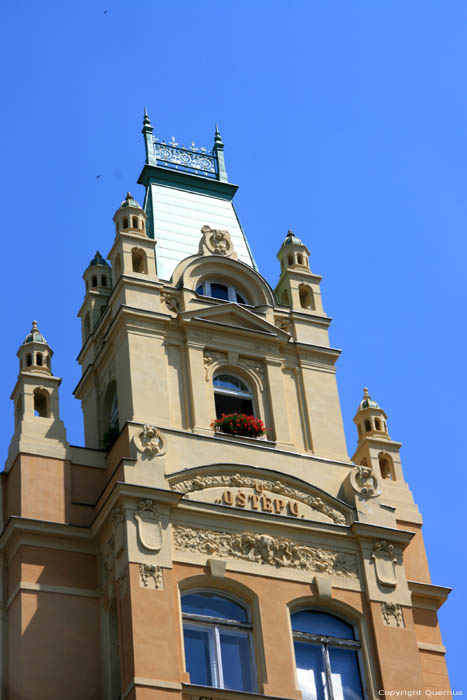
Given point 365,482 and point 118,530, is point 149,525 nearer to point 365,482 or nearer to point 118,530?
point 118,530

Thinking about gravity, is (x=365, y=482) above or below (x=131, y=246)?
below

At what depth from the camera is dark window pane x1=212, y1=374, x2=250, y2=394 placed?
38.3 m

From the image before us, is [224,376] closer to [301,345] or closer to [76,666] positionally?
[301,345]

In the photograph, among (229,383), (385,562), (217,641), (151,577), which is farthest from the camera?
(229,383)

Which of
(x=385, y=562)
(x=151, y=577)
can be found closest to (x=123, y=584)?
(x=151, y=577)

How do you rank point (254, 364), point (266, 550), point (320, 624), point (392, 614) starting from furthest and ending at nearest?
point (254, 364) < point (392, 614) < point (266, 550) < point (320, 624)

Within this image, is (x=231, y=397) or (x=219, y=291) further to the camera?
(x=219, y=291)

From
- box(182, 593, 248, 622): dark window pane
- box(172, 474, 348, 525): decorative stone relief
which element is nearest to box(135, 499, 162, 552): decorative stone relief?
box(172, 474, 348, 525): decorative stone relief

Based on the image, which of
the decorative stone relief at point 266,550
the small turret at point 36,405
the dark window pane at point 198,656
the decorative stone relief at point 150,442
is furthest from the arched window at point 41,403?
the dark window pane at point 198,656

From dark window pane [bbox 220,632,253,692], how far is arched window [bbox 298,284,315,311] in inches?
432

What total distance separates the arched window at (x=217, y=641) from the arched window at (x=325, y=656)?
→ 1.20 meters

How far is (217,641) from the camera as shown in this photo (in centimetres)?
3262

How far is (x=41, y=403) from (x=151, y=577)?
6.40 metres

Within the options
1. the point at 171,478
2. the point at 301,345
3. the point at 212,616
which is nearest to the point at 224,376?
the point at 301,345
